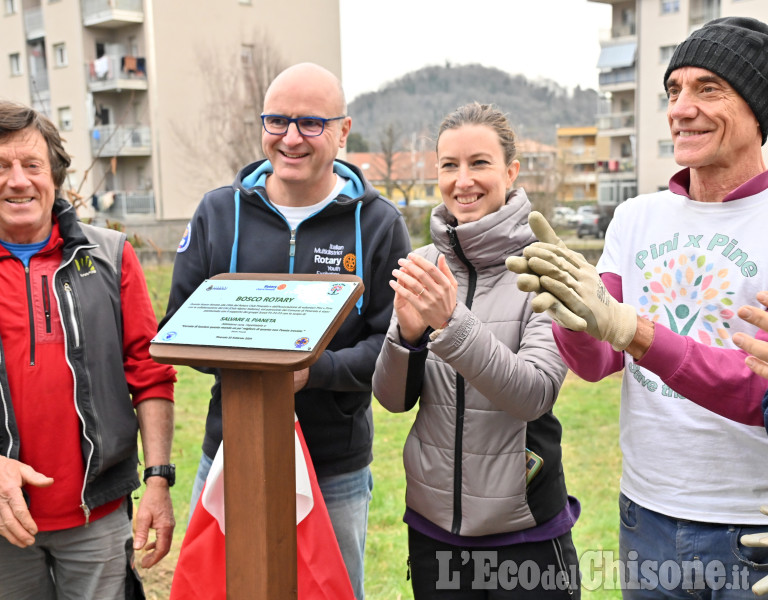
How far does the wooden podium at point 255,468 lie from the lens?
2.02 meters

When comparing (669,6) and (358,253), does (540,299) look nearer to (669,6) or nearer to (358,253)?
(358,253)

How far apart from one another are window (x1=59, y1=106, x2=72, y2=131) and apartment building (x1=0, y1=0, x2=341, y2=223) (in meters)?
0.05

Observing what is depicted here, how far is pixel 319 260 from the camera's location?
103 inches

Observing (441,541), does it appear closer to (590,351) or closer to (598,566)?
(590,351)

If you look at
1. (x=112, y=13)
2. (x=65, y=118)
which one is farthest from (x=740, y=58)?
(x=65, y=118)

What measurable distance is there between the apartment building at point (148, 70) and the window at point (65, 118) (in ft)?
0.18

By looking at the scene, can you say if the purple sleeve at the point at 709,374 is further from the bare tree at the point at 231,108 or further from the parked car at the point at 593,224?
the parked car at the point at 593,224

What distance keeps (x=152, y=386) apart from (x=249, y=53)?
25.8 metres

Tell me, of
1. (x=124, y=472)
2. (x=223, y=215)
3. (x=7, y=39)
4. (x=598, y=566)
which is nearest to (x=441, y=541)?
(x=124, y=472)

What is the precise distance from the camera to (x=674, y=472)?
2.12 metres

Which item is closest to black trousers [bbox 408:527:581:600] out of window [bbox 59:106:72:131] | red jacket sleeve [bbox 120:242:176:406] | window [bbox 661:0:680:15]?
red jacket sleeve [bbox 120:242:176:406]

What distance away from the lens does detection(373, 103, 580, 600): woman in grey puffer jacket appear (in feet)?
7.30

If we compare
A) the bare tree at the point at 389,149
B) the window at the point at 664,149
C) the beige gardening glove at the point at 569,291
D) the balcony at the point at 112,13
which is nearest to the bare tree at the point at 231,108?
the balcony at the point at 112,13

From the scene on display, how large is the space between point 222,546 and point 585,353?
1.22m
